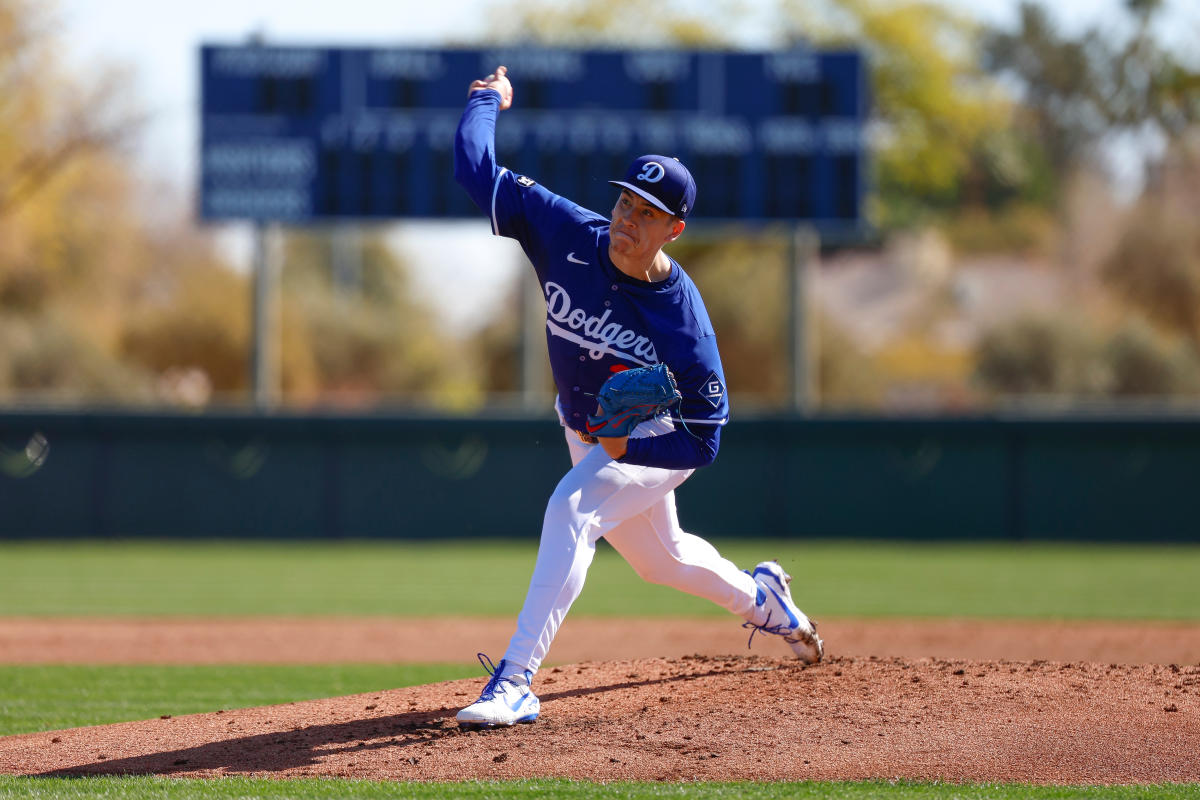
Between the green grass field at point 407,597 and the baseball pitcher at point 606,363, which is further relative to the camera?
the baseball pitcher at point 606,363

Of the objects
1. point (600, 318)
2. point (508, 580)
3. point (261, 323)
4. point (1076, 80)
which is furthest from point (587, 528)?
point (1076, 80)

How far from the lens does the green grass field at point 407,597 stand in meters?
3.77

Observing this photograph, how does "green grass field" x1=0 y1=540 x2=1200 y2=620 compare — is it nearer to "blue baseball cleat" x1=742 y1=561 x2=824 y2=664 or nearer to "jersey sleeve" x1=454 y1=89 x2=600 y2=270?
"blue baseball cleat" x1=742 y1=561 x2=824 y2=664

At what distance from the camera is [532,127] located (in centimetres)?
1456

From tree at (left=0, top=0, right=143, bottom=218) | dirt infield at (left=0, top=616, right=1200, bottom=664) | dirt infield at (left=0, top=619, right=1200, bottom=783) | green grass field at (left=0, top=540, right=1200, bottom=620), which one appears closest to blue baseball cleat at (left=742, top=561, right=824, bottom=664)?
dirt infield at (left=0, top=619, right=1200, bottom=783)

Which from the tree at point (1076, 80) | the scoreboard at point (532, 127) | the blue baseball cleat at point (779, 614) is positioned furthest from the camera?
the tree at point (1076, 80)

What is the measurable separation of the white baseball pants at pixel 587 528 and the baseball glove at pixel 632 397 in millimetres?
188

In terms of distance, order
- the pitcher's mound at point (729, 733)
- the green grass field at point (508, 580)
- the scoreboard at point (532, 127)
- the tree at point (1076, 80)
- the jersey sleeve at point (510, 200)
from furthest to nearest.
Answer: the tree at point (1076, 80)
the scoreboard at point (532, 127)
the green grass field at point (508, 580)
the jersey sleeve at point (510, 200)
the pitcher's mound at point (729, 733)

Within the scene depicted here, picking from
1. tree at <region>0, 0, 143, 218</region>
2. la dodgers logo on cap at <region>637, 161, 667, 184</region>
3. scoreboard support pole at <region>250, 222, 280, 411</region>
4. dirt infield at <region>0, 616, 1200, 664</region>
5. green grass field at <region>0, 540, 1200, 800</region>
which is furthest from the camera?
tree at <region>0, 0, 143, 218</region>

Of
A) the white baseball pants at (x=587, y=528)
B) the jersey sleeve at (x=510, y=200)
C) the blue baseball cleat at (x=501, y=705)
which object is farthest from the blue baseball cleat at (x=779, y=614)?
the jersey sleeve at (x=510, y=200)

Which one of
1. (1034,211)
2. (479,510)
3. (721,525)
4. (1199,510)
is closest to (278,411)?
(479,510)

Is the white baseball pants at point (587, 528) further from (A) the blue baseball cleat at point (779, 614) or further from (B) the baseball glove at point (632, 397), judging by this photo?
(A) the blue baseball cleat at point (779, 614)

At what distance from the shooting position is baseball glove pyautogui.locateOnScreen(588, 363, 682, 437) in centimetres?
396

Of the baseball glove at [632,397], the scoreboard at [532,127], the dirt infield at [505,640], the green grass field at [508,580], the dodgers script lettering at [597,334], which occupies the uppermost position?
the scoreboard at [532,127]
